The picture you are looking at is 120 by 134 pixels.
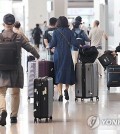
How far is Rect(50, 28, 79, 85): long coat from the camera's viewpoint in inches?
402

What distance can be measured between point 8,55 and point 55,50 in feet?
8.96

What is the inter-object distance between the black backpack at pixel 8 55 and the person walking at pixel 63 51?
8.23 feet

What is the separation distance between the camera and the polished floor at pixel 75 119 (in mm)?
7348

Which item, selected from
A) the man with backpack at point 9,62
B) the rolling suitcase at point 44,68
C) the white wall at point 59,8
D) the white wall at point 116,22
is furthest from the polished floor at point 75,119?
the white wall at point 59,8

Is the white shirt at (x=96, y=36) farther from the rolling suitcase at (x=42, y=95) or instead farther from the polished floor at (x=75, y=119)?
the rolling suitcase at (x=42, y=95)

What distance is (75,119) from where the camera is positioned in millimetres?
8320

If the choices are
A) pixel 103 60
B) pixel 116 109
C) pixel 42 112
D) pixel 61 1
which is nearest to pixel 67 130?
pixel 42 112

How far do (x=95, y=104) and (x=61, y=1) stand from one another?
2155 cm

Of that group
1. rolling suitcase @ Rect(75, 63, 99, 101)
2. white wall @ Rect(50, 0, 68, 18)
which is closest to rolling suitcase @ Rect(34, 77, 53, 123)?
rolling suitcase @ Rect(75, 63, 99, 101)

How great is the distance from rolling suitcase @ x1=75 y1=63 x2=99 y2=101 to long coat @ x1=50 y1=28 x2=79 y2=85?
135mm

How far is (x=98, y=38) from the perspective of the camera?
15305 millimetres

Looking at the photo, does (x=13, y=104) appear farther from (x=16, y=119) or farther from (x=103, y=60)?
(x=103, y=60)

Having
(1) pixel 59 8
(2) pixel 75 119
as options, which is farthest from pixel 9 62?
(1) pixel 59 8

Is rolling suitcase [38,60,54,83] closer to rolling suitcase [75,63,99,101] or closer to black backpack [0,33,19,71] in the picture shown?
rolling suitcase [75,63,99,101]
